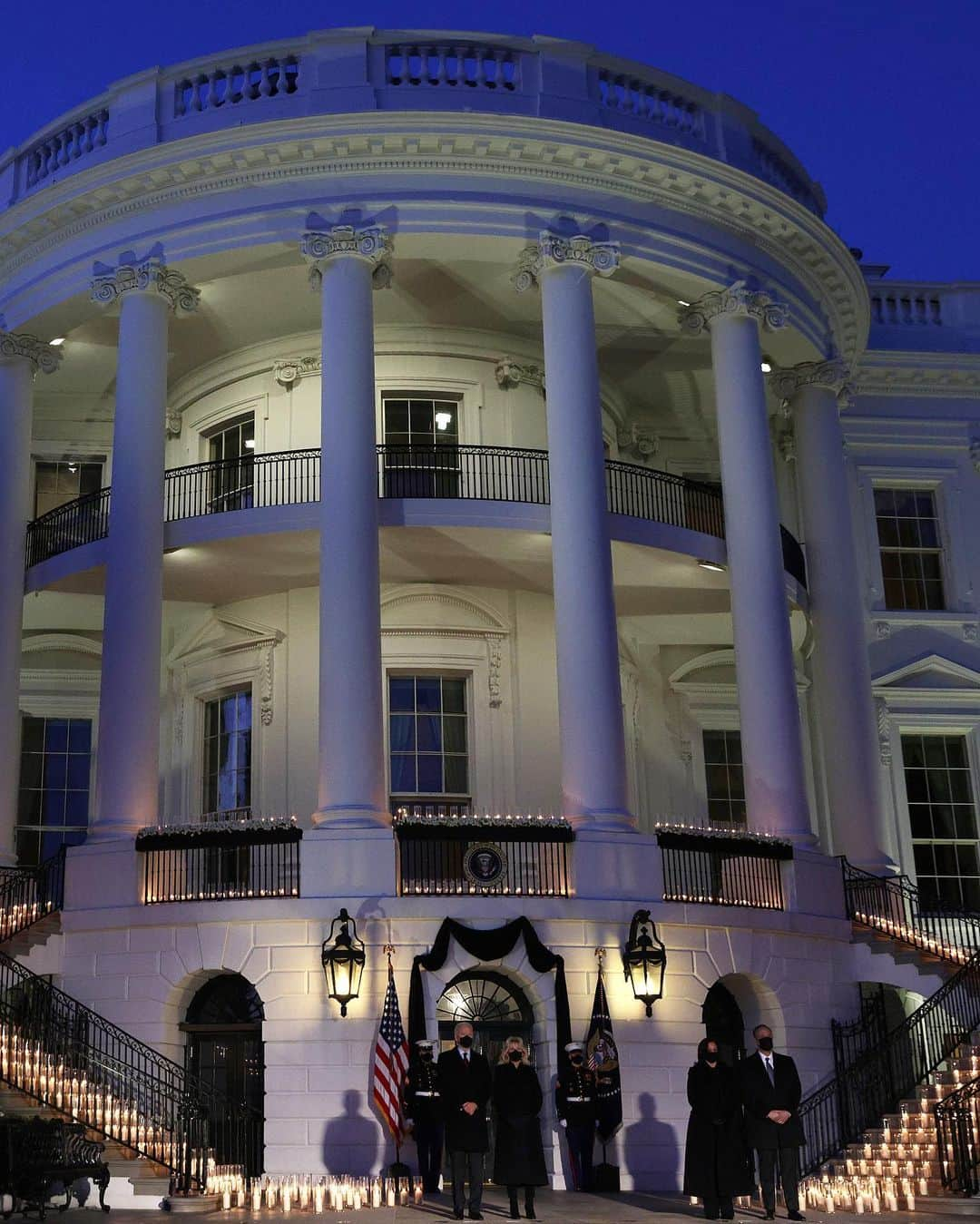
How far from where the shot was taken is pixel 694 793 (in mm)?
26922

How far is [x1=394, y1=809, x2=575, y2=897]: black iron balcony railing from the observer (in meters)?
19.1

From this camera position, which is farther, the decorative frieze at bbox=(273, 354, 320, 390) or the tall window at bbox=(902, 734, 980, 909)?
the tall window at bbox=(902, 734, 980, 909)

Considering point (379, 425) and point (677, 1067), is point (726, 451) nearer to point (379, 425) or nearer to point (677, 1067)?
point (379, 425)

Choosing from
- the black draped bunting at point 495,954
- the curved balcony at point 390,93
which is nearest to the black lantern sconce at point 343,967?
the black draped bunting at point 495,954

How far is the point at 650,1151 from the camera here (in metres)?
18.5

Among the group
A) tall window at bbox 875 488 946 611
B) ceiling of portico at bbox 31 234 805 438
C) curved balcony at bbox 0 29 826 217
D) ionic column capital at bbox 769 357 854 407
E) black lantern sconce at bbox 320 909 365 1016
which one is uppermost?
curved balcony at bbox 0 29 826 217

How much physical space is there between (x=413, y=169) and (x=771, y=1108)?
13.2 m

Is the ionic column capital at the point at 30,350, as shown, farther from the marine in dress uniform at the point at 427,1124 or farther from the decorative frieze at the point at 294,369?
the marine in dress uniform at the point at 427,1124

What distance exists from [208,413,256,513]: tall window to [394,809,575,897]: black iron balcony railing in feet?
24.4

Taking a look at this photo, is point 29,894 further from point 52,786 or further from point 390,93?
point 390,93

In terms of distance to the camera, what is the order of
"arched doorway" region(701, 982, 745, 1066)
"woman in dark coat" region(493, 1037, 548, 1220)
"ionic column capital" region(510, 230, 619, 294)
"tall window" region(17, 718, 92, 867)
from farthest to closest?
"tall window" region(17, 718, 92, 867), "ionic column capital" region(510, 230, 619, 294), "arched doorway" region(701, 982, 745, 1066), "woman in dark coat" region(493, 1037, 548, 1220)

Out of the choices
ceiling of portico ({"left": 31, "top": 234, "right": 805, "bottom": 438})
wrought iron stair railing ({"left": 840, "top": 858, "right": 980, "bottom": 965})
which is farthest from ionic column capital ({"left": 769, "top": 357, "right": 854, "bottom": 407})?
wrought iron stair railing ({"left": 840, "top": 858, "right": 980, "bottom": 965})

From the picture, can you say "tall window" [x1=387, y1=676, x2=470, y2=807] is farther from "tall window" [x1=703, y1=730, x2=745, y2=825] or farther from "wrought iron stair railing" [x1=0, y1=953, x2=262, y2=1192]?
"wrought iron stair railing" [x1=0, y1=953, x2=262, y2=1192]

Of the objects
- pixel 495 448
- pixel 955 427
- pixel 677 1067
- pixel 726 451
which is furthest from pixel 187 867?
pixel 955 427
